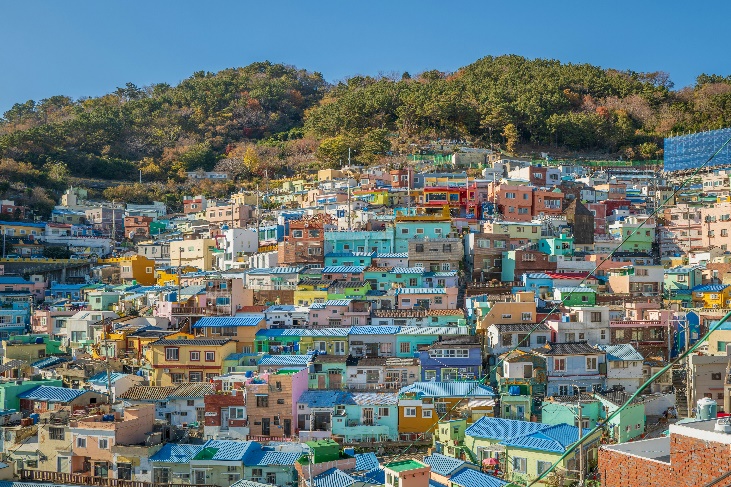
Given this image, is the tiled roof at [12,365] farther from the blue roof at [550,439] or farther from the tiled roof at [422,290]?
the blue roof at [550,439]

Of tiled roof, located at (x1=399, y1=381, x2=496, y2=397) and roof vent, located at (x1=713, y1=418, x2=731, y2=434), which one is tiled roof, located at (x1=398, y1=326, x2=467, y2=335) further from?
roof vent, located at (x1=713, y1=418, x2=731, y2=434)

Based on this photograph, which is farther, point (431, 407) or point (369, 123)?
point (369, 123)

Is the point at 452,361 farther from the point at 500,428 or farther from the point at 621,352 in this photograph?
the point at 621,352

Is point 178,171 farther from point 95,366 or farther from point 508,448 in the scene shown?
point 508,448

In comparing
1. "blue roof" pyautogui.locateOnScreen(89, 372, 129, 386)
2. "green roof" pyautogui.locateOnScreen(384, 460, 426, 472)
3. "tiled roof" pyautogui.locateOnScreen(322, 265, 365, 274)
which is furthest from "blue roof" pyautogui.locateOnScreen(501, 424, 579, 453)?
"tiled roof" pyautogui.locateOnScreen(322, 265, 365, 274)

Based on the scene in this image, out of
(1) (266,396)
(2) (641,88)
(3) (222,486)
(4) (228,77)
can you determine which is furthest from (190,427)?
(4) (228,77)

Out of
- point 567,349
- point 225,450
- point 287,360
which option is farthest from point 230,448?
point 567,349
